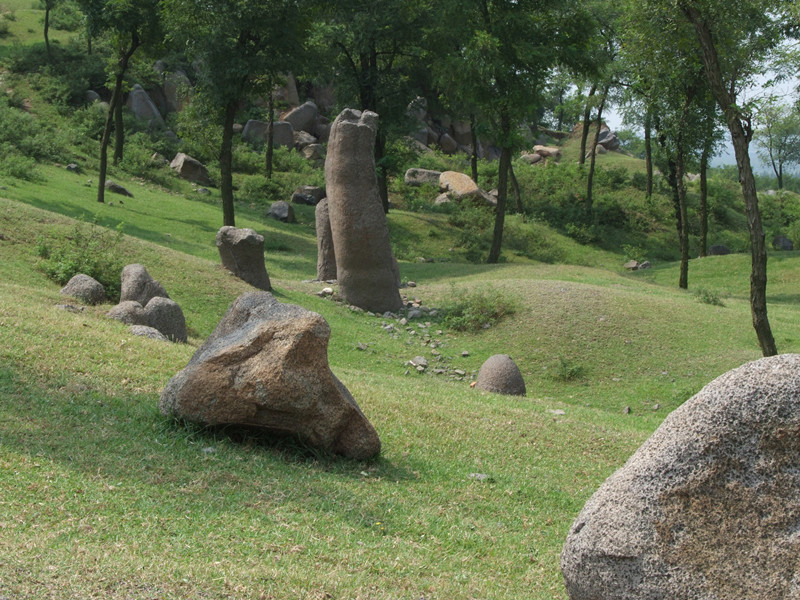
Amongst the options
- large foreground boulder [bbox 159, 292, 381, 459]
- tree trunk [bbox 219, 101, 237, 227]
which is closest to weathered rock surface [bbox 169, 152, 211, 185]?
tree trunk [bbox 219, 101, 237, 227]

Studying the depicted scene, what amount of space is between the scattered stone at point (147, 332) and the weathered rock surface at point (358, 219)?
23.6 ft

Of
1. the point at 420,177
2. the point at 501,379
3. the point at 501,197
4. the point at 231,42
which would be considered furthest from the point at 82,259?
the point at 420,177

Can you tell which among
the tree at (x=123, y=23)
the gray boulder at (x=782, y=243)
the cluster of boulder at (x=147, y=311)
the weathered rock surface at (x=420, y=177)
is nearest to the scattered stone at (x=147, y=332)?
the cluster of boulder at (x=147, y=311)

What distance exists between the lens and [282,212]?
3319 cm

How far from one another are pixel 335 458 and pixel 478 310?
11.1m

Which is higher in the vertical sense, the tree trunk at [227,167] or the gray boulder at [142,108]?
the gray boulder at [142,108]

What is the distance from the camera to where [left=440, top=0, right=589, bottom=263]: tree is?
85.9 feet

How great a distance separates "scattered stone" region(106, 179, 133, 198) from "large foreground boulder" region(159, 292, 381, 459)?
82.2 feet

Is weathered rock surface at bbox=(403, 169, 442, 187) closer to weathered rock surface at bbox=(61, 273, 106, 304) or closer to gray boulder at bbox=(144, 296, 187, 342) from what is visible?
weathered rock surface at bbox=(61, 273, 106, 304)

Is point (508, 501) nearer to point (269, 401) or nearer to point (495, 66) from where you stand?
point (269, 401)

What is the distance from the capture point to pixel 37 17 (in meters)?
52.4

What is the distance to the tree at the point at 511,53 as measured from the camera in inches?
1031

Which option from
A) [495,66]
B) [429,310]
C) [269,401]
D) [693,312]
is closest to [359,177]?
[429,310]

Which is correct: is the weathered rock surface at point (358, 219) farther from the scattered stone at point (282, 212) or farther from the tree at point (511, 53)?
the scattered stone at point (282, 212)
